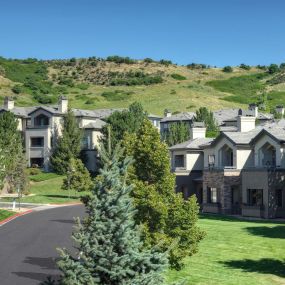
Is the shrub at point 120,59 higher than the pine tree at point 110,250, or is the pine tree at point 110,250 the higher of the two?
the shrub at point 120,59

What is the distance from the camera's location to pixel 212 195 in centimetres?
4919

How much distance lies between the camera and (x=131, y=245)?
1162 cm

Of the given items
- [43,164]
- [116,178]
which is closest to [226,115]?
[43,164]

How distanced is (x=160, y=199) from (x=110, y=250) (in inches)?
385

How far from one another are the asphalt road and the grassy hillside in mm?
77502

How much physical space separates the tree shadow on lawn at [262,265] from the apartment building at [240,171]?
17.1 m

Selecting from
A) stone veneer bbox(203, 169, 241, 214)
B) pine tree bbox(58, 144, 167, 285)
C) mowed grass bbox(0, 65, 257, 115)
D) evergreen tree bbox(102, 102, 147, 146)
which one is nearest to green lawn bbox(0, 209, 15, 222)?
stone veneer bbox(203, 169, 241, 214)

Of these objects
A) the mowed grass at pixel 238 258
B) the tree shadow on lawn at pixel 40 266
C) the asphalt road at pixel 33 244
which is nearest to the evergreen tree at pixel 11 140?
the asphalt road at pixel 33 244

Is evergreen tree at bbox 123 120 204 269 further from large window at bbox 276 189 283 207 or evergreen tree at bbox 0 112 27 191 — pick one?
evergreen tree at bbox 0 112 27 191

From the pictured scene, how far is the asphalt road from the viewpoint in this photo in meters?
23.8

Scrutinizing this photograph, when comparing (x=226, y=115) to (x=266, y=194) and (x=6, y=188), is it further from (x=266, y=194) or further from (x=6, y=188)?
(x=266, y=194)

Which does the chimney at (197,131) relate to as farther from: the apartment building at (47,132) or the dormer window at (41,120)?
the dormer window at (41,120)

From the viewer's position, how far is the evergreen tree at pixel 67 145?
75.2 meters

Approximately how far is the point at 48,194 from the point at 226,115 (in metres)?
42.5
